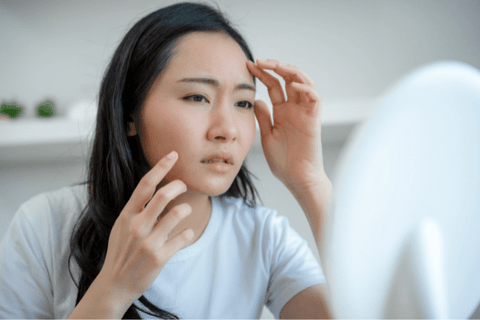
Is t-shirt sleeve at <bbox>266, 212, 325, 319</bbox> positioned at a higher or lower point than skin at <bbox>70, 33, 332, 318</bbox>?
lower

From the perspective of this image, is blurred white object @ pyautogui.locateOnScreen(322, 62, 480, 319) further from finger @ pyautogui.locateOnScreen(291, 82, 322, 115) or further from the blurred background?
the blurred background

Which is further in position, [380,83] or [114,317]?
[380,83]

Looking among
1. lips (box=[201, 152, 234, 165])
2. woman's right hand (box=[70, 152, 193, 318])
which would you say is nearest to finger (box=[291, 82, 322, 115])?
lips (box=[201, 152, 234, 165])

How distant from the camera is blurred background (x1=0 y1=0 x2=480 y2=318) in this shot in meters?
1.10

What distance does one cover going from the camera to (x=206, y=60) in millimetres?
602

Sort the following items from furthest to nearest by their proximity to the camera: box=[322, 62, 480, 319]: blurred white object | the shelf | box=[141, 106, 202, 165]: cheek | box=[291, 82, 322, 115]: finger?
Result: the shelf < box=[291, 82, 322, 115]: finger < box=[141, 106, 202, 165]: cheek < box=[322, 62, 480, 319]: blurred white object

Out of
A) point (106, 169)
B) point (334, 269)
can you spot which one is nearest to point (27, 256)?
point (106, 169)

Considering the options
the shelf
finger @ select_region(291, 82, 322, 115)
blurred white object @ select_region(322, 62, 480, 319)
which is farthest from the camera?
the shelf

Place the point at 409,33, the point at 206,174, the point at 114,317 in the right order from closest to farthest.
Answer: the point at 114,317
the point at 206,174
the point at 409,33

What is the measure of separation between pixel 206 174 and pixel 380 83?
87 cm

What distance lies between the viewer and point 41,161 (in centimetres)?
116

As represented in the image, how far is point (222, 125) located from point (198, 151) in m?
0.06

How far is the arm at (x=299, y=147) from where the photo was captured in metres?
0.66

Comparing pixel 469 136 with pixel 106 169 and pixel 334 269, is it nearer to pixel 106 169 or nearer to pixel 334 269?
pixel 334 269
